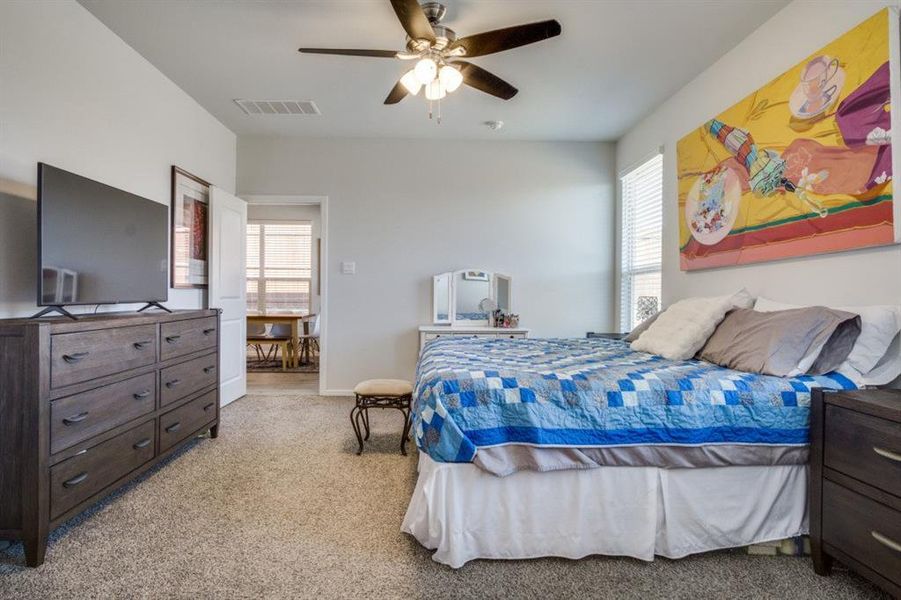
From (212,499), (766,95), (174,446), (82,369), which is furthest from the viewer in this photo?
(174,446)

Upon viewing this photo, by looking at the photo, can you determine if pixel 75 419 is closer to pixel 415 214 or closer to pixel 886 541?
pixel 886 541

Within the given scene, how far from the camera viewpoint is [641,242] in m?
Result: 4.03

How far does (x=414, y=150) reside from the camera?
4469mm

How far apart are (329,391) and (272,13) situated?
3227 mm

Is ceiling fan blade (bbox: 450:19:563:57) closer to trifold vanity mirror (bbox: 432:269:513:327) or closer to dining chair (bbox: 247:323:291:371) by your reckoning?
trifold vanity mirror (bbox: 432:269:513:327)

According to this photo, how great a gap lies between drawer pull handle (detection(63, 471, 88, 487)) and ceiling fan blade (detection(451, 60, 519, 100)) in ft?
8.68

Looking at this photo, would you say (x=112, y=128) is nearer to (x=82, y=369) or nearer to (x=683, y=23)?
(x=82, y=369)

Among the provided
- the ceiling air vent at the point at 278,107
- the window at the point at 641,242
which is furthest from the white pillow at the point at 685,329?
the ceiling air vent at the point at 278,107

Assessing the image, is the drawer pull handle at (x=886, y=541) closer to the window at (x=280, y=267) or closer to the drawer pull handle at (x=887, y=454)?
the drawer pull handle at (x=887, y=454)

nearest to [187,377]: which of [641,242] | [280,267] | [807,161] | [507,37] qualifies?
[507,37]

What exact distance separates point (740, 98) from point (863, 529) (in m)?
2.36

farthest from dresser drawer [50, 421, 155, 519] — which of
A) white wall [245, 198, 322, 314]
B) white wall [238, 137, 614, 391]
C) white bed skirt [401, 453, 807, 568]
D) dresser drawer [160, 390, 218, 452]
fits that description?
white wall [245, 198, 322, 314]

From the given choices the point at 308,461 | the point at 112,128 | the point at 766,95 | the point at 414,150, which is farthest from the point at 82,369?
the point at 766,95

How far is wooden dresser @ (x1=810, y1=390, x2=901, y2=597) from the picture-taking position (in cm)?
136
